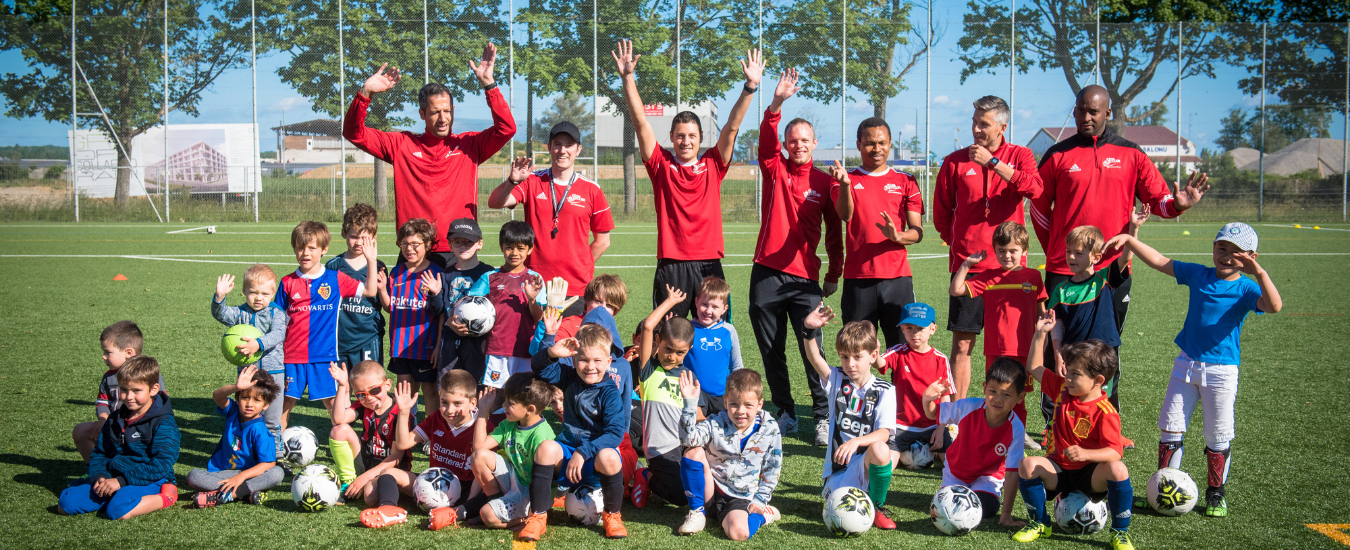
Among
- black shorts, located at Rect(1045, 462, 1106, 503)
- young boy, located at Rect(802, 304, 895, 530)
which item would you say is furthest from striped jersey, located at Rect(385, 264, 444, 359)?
black shorts, located at Rect(1045, 462, 1106, 503)

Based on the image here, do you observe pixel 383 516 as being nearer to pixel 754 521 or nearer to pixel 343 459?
pixel 343 459

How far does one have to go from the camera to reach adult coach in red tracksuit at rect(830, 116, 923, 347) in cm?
555

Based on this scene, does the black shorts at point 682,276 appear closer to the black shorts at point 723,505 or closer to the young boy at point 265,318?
the black shorts at point 723,505

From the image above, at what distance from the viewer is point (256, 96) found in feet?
90.7

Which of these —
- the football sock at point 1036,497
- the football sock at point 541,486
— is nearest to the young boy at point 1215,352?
the football sock at point 1036,497

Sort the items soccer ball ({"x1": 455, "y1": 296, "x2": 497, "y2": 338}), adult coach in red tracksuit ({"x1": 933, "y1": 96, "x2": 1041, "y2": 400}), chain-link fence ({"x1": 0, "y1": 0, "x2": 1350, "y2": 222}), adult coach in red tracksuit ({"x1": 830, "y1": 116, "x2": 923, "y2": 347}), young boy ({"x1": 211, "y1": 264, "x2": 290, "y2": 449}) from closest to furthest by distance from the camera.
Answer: soccer ball ({"x1": 455, "y1": 296, "x2": 497, "y2": 338}), young boy ({"x1": 211, "y1": 264, "x2": 290, "y2": 449}), adult coach in red tracksuit ({"x1": 933, "y1": 96, "x2": 1041, "y2": 400}), adult coach in red tracksuit ({"x1": 830, "y1": 116, "x2": 923, "y2": 347}), chain-link fence ({"x1": 0, "y1": 0, "x2": 1350, "y2": 222})

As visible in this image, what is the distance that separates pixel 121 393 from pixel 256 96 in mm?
26454

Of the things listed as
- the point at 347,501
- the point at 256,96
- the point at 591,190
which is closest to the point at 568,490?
the point at 347,501

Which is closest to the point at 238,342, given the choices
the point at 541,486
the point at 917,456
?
the point at 541,486

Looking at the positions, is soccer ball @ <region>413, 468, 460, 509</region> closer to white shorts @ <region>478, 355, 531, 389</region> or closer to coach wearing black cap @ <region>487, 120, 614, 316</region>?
white shorts @ <region>478, 355, 531, 389</region>

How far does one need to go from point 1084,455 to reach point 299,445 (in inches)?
162

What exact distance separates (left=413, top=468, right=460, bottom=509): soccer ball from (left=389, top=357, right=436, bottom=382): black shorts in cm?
109

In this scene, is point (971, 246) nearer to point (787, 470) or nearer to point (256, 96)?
point (787, 470)

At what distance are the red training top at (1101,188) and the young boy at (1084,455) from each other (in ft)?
4.65
